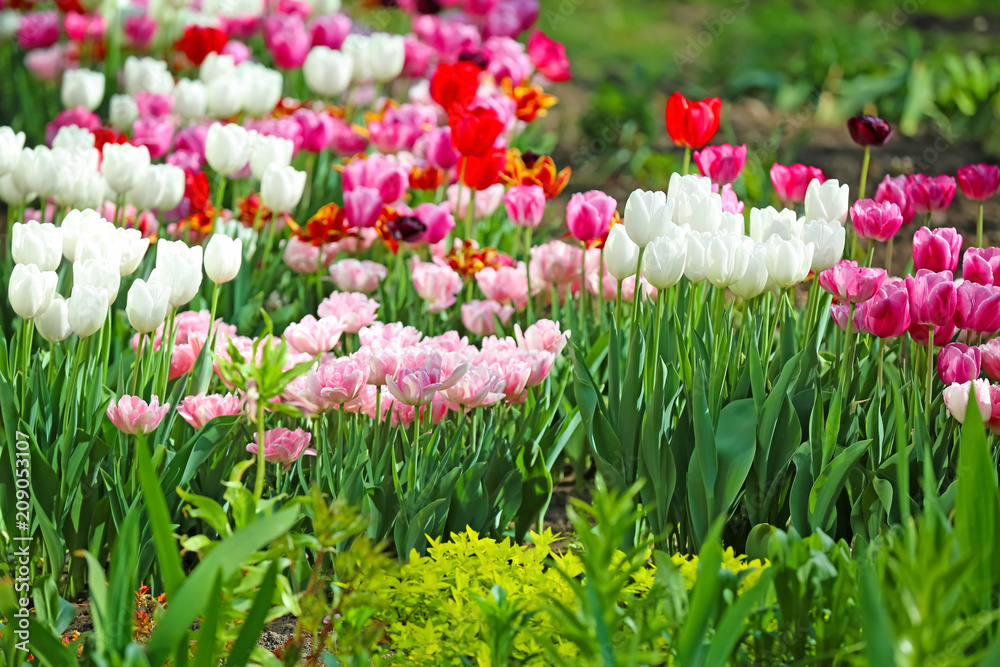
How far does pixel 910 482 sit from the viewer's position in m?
2.00

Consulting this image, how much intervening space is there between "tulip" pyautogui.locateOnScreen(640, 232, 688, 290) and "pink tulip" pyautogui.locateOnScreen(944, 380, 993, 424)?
56cm

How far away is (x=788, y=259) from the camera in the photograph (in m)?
1.94

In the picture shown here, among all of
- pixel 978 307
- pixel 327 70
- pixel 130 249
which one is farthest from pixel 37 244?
pixel 327 70

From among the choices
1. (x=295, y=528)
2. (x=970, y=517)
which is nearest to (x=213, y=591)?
(x=295, y=528)

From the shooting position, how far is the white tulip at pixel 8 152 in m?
2.51

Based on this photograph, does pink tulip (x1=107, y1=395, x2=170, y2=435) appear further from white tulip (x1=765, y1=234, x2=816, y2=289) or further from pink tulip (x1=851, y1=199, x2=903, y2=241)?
pink tulip (x1=851, y1=199, x2=903, y2=241)

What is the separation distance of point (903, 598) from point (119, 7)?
519 centimetres

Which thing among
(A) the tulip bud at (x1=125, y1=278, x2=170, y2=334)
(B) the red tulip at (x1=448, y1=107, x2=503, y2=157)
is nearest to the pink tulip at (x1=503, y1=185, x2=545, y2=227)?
(B) the red tulip at (x1=448, y1=107, x2=503, y2=157)

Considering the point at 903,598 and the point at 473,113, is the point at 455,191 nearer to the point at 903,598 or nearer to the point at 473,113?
the point at 473,113

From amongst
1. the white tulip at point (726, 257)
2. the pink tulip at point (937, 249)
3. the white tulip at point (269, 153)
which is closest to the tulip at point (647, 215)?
the white tulip at point (726, 257)

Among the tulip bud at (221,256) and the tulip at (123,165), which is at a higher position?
the tulip at (123,165)

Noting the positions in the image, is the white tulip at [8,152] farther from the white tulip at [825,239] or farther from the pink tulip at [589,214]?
the white tulip at [825,239]

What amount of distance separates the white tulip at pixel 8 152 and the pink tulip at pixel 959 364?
227 cm

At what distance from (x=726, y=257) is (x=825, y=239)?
0.27 metres
